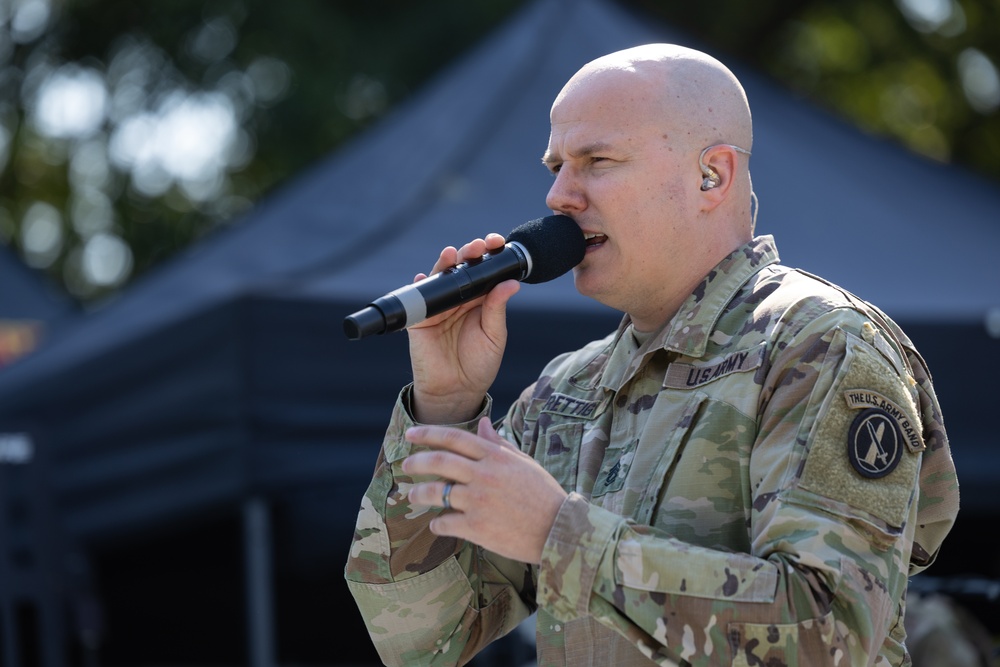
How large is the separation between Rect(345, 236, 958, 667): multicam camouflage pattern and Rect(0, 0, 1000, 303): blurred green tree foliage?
30.0 ft

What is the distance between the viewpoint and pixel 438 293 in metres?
2.00

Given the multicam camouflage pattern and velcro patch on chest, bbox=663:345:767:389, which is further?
velcro patch on chest, bbox=663:345:767:389

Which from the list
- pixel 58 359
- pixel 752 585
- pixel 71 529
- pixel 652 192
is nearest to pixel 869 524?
pixel 752 585

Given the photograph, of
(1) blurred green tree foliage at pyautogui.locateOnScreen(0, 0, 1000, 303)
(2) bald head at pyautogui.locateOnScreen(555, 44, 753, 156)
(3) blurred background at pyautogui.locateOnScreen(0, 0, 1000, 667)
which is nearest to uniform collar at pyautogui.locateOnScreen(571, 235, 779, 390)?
(2) bald head at pyautogui.locateOnScreen(555, 44, 753, 156)

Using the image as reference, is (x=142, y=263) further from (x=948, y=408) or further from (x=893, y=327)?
(x=893, y=327)

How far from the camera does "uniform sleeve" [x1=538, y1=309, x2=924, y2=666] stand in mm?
1665

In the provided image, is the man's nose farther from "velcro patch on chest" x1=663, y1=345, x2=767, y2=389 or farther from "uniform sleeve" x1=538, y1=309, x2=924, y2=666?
"uniform sleeve" x1=538, y1=309, x2=924, y2=666

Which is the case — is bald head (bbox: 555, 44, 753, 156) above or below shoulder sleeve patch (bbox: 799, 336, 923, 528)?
above

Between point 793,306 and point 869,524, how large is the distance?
14.6 inches

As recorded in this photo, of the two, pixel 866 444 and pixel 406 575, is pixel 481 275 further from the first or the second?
pixel 866 444

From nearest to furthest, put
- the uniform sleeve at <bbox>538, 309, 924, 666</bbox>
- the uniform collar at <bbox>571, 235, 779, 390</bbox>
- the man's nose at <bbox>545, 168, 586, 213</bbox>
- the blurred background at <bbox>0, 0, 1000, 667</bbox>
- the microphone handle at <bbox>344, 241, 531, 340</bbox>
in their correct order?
the uniform sleeve at <bbox>538, 309, 924, 666</bbox>
the microphone handle at <bbox>344, 241, 531, 340</bbox>
the uniform collar at <bbox>571, 235, 779, 390</bbox>
the man's nose at <bbox>545, 168, 586, 213</bbox>
the blurred background at <bbox>0, 0, 1000, 667</bbox>

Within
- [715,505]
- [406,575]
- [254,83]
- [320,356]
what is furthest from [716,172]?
[254,83]

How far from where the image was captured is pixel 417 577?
220cm

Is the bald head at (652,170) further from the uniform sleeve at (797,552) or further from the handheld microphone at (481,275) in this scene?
the uniform sleeve at (797,552)
